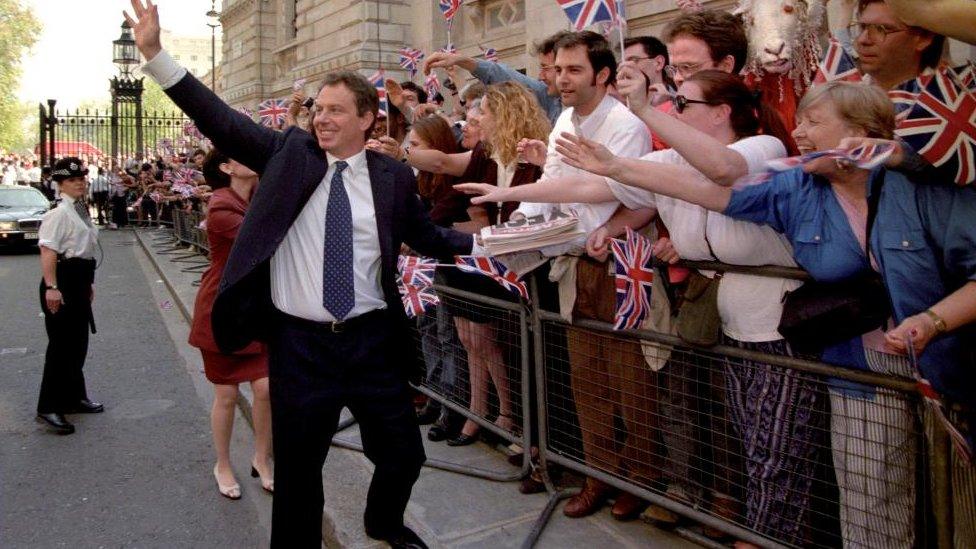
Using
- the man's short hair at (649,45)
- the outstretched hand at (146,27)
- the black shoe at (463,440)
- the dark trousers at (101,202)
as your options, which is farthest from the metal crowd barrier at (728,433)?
the dark trousers at (101,202)

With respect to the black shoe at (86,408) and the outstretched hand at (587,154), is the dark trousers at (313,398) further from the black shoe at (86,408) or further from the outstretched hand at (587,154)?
the black shoe at (86,408)

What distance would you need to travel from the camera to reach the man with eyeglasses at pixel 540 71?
15.2 ft

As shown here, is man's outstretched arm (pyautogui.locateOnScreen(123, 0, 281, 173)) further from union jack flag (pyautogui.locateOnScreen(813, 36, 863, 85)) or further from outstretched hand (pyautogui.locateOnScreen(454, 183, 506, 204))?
union jack flag (pyautogui.locateOnScreen(813, 36, 863, 85))

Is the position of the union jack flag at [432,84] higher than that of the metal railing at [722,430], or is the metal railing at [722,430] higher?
the union jack flag at [432,84]

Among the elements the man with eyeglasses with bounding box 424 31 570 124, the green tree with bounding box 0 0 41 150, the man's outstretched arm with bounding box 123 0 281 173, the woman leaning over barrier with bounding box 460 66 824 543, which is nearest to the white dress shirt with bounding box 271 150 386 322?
the man's outstretched arm with bounding box 123 0 281 173

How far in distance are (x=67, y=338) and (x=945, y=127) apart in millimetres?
5848

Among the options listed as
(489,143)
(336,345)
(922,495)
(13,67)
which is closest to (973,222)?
(922,495)

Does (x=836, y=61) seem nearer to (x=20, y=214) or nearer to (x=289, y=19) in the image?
(x=20, y=214)

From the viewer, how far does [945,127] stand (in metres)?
2.07

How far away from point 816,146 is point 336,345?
6.41 ft

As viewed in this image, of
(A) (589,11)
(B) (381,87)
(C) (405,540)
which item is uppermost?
(B) (381,87)

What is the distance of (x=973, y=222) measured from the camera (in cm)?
221

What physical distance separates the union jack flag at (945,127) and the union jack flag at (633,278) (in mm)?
1237

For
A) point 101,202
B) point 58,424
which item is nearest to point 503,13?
point 58,424
